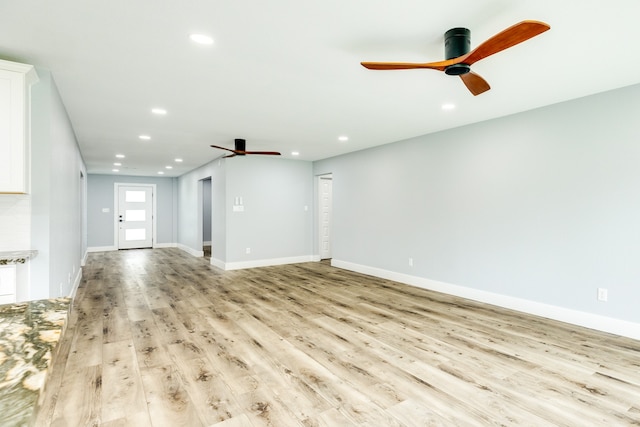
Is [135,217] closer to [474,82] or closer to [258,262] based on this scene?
[258,262]

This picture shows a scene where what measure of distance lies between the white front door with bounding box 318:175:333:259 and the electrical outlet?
17.4 feet

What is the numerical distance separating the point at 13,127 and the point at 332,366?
2963mm

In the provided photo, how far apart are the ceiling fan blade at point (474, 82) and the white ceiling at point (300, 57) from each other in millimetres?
263

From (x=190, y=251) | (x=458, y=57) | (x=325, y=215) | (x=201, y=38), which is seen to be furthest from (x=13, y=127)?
(x=190, y=251)

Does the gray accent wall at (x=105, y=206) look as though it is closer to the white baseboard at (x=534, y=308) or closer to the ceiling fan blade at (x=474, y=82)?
the white baseboard at (x=534, y=308)

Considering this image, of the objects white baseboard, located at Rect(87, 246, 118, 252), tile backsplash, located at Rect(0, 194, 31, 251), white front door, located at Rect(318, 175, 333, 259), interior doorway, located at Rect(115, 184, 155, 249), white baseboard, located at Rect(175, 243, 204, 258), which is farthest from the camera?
interior doorway, located at Rect(115, 184, 155, 249)

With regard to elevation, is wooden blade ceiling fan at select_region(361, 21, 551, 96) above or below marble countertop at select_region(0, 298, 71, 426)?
above

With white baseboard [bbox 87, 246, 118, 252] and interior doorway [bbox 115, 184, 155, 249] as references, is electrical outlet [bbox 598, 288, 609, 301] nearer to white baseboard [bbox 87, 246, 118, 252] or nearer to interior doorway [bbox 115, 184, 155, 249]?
interior doorway [bbox 115, 184, 155, 249]

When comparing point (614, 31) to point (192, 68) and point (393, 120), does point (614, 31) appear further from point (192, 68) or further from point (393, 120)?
point (192, 68)

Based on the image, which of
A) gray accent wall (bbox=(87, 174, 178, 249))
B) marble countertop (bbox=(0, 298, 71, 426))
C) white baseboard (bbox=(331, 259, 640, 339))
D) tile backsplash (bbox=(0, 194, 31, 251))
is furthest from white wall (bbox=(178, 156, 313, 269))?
marble countertop (bbox=(0, 298, 71, 426))

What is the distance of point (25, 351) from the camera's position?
0.84 m

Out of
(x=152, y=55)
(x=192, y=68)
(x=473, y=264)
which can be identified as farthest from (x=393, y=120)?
(x=152, y=55)

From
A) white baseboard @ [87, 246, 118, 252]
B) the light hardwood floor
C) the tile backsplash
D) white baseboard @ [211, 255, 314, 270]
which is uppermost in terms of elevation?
the tile backsplash

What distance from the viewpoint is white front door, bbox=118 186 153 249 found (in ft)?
33.6
